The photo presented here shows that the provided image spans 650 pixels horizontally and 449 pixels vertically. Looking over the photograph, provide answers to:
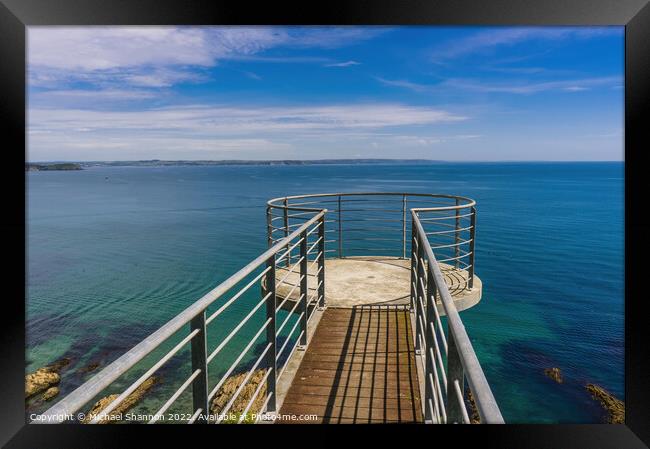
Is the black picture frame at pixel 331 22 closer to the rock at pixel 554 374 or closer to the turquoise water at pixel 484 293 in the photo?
the turquoise water at pixel 484 293

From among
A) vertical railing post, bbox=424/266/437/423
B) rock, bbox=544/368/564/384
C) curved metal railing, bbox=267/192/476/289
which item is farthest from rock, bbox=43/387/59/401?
rock, bbox=544/368/564/384

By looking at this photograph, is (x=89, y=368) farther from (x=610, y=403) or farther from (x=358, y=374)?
(x=610, y=403)

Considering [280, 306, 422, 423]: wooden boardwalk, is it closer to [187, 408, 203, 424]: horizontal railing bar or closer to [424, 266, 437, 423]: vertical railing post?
[424, 266, 437, 423]: vertical railing post

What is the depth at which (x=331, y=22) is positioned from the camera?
259 centimetres

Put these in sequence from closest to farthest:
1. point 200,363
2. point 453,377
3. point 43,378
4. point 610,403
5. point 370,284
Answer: point 453,377
point 200,363
point 370,284
point 610,403
point 43,378

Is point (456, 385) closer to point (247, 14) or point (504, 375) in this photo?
point (247, 14)

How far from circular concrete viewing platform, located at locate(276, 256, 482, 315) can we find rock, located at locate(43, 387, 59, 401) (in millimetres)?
9430

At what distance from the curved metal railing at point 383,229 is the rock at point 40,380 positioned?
7649 millimetres

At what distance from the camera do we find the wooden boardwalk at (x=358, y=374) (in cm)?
317

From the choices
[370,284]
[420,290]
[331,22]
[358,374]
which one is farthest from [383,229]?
[331,22]

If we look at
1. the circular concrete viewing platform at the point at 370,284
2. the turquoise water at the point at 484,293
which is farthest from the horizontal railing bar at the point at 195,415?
the turquoise water at the point at 484,293

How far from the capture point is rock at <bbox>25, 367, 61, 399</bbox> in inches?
495

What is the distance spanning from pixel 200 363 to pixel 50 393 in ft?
44.3
